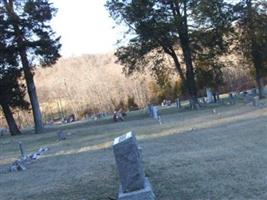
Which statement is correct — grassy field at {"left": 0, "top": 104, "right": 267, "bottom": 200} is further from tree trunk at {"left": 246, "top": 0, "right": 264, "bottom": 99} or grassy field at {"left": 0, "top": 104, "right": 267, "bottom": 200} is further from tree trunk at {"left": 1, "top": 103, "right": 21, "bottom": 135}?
tree trunk at {"left": 1, "top": 103, "right": 21, "bottom": 135}

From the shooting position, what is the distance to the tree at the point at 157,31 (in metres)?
44.2

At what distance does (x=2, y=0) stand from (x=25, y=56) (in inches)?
169

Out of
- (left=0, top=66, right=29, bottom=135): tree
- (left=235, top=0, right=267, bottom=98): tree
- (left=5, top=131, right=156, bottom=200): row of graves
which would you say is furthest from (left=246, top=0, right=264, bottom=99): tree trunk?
(left=5, top=131, right=156, bottom=200): row of graves

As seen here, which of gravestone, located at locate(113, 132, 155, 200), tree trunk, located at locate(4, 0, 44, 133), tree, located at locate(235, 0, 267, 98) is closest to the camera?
gravestone, located at locate(113, 132, 155, 200)

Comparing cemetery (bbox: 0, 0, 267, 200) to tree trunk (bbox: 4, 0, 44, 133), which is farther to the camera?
tree trunk (bbox: 4, 0, 44, 133)

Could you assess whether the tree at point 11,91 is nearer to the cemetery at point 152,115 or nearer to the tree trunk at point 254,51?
the cemetery at point 152,115

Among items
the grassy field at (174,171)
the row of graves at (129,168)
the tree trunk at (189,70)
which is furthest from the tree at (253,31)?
the row of graves at (129,168)

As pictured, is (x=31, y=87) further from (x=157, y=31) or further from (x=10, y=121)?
(x=157, y=31)

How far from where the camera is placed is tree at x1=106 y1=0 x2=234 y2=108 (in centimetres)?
4422

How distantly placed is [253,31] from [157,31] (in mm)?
7407

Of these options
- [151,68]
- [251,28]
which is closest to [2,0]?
[151,68]

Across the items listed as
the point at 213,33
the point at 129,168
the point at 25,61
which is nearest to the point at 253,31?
the point at 213,33

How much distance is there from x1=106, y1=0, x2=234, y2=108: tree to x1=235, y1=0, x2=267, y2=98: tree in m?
2.98

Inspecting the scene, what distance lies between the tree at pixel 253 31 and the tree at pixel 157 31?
A: 2.98 meters
